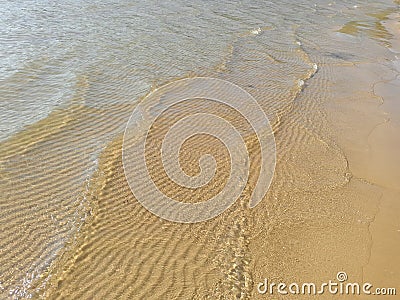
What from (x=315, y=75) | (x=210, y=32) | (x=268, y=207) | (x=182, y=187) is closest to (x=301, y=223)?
Answer: (x=268, y=207)

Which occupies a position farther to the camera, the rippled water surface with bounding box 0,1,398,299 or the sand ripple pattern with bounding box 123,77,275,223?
the sand ripple pattern with bounding box 123,77,275,223

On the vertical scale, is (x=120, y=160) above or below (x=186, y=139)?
above

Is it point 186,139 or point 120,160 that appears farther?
point 186,139

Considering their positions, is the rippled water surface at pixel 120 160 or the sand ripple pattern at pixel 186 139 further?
the sand ripple pattern at pixel 186 139

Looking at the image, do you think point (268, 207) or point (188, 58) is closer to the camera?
point (268, 207)

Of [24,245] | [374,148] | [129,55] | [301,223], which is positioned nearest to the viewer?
[24,245]

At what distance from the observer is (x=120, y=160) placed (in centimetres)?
763

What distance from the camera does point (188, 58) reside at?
43.4 ft

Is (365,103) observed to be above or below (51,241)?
below

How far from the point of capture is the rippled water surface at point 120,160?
5418mm

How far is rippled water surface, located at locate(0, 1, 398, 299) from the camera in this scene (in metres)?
5.42

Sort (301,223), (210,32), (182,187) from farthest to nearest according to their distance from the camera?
(210,32) → (182,187) → (301,223)

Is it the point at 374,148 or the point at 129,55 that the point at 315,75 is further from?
the point at 129,55

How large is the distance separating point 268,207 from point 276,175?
1015mm
